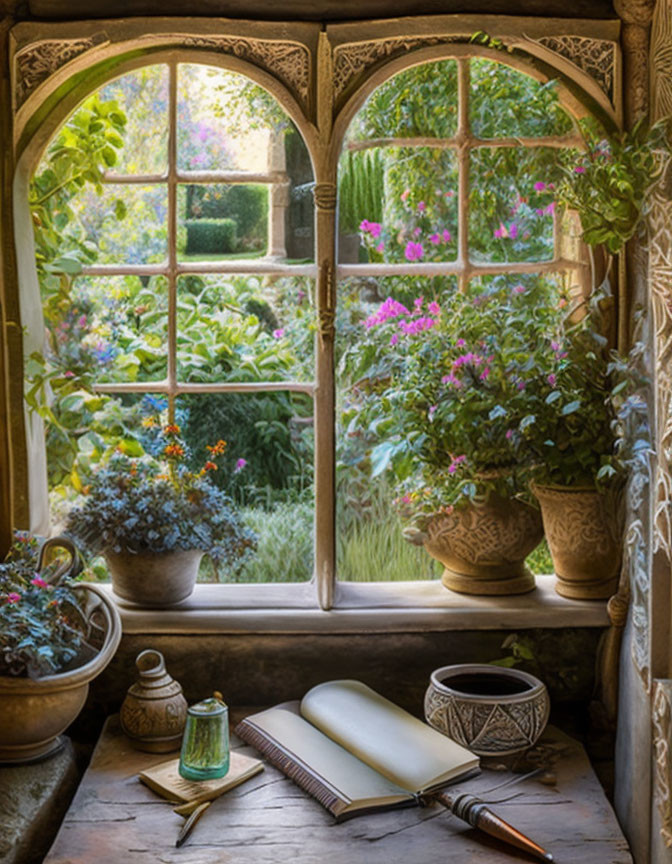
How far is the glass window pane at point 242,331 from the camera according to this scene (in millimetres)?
3422

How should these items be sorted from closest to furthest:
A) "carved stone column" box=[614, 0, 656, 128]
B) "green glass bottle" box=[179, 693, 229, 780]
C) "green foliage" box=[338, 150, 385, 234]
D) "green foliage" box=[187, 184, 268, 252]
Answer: "green glass bottle" box=[179, 693, 229, 780] → "carved stone column" box=[614, 0, 656, 128] → "green foliage" box=[338, 150, 385, 234] → "green foliage" box=[187, 184, 268, 252]

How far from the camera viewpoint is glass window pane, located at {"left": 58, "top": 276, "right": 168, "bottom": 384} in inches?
126

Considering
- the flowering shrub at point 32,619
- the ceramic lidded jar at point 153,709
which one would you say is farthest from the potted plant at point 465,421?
the flowering shrub at point 32,619

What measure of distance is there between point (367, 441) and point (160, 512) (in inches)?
33.3

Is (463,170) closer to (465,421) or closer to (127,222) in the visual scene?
(465,421)

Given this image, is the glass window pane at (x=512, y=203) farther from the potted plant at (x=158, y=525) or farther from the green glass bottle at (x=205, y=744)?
the green glass bottle at (x=205, y=744)

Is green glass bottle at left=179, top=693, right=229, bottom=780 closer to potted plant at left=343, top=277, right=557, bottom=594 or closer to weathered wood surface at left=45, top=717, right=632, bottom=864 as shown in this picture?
weathered wood surface at left=45, top=717, right=632, bottom=864

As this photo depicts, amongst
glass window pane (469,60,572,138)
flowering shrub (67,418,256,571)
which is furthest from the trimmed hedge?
glass window pane (469,60,572,138)

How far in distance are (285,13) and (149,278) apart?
1.04 meters

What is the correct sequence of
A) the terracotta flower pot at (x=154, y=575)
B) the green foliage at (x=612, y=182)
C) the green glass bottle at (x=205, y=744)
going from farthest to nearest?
the terracotta flower pot at (x=154, y=575) → the green foliage at (x=612, y=182) → the green glass bottle at (x=205, y=744)

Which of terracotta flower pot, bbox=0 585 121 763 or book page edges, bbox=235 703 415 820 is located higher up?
terracotta flower pot, bbox=0 585 121 763

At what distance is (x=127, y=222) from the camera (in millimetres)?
3566

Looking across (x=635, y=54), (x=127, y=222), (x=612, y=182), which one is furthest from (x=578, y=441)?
(x=127, y=222)

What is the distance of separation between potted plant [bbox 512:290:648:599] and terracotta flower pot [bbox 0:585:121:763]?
4.12ft
